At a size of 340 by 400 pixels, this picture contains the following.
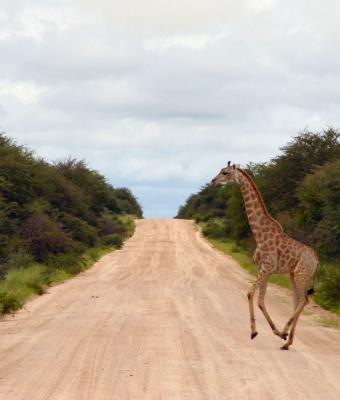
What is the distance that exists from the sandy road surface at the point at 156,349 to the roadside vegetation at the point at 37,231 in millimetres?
1460

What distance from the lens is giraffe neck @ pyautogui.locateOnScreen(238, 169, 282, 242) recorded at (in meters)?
16.5

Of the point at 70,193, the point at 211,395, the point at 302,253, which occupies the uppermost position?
the point at 70,193

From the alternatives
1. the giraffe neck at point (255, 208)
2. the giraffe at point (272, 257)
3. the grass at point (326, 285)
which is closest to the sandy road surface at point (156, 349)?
the giraffe at point (272, 257)

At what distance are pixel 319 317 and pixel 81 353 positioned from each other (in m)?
8.63

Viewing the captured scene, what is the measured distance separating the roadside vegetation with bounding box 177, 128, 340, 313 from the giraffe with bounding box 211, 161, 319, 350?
6036mm

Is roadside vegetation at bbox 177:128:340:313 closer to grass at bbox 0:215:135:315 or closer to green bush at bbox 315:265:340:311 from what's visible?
green bush at bbox 315:265:340:311

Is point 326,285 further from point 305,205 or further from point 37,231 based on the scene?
point 37,231

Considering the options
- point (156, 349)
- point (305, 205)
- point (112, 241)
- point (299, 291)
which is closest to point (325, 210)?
point (305, 205)

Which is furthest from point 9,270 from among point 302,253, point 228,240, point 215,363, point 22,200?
point 228,240

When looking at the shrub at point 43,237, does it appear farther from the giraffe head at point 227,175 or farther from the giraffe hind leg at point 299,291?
the giraffe hind leg at point 299,291

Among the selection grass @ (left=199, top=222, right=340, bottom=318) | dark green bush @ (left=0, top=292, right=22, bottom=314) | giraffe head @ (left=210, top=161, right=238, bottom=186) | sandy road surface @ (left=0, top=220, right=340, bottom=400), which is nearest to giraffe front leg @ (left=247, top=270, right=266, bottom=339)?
sandy road surface @ (left=0, top=220, right=340, bottom=400)

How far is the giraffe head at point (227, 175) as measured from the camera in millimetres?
16594

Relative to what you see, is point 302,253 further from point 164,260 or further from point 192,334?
point 164,260

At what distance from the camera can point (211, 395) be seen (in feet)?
33.2
